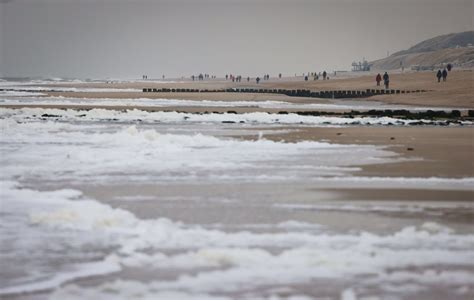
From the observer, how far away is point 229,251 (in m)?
7.37

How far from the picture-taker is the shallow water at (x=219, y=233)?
642 centimetres

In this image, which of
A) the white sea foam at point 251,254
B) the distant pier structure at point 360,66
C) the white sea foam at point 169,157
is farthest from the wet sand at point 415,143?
the distant pier structure at point 360,66

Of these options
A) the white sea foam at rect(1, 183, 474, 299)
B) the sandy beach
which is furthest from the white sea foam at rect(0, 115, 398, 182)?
the white sea foam at rect(1, 183, 474, 299)

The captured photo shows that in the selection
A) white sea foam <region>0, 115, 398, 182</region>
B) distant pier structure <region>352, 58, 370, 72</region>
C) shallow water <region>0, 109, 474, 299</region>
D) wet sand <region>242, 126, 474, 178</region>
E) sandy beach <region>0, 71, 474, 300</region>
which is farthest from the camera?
distant pier structure <region>352, 58, 370, 72</region>

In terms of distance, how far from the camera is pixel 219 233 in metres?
8.18

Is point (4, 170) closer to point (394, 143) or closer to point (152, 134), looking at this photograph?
point (152, 134)

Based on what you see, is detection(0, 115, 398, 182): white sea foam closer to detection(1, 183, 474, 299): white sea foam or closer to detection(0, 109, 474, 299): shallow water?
detection(0, 109, 474, 299): shallow water

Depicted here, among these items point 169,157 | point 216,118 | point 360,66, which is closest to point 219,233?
point 169,157

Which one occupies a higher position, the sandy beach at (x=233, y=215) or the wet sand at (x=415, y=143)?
the sandy beach at (x=233, y=215)

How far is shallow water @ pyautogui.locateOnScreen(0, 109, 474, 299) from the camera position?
6422mm

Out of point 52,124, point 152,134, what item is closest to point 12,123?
point 52,124

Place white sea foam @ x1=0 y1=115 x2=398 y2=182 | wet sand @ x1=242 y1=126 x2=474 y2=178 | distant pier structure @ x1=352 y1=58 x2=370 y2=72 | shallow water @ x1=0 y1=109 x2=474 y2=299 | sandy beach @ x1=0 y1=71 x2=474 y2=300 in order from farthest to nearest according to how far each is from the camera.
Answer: distant pier structure @ x1=352 y1=58 x2=370 y2=72 < wet sand @ x1=242 y1=126 x2=474 y2=178 < white sea foam @ x1=0 y1=115 x2=398 y2=182 < sandy beach @ x1=0 y1=71 x2=474 y2=300 < shallow water @ x1=0 y1=109 x2=474 y2=299

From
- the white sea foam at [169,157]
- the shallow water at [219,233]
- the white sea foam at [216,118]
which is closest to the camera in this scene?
the shallow water at [219,233]

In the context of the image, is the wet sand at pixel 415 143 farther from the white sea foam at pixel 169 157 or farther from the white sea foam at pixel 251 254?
the white sea foam at pixel 251 254
